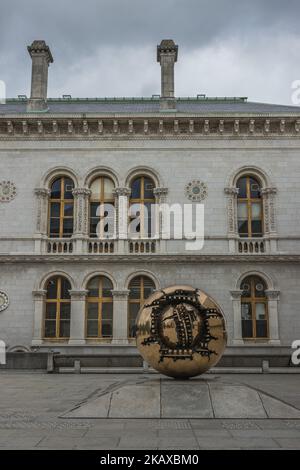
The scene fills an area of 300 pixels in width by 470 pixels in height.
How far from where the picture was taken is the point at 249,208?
2812cm

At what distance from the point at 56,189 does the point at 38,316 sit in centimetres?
651

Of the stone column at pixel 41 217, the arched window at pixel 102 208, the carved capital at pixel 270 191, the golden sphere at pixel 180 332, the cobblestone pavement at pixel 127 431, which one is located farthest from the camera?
the arched window at pixel 102 208

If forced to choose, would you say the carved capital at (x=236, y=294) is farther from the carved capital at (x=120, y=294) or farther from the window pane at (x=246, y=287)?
the carved capital at (x=120, y=294)

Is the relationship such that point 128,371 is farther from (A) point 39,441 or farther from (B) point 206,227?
(A) point 39,441

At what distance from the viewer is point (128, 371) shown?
69.7ft

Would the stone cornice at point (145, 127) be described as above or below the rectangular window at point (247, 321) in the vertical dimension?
above

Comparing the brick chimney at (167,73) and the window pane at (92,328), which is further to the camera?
the brick chimney at (167,73)

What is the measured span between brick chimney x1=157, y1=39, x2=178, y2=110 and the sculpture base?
68.3 ft

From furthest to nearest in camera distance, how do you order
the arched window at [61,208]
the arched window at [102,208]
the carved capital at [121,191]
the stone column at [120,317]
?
the arched window at [61,208] → the arched window at [102,208] → the carved capital at [121,191] → the stone column at [120,317]

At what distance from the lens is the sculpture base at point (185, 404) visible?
33.9 feet

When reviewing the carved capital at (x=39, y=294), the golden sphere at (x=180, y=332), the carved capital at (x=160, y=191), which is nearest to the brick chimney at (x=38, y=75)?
the carved capital at (x=160, y=191)

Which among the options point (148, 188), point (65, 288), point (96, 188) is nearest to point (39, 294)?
point (65, 288)

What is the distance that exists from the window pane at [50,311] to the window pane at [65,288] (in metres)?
0.61
